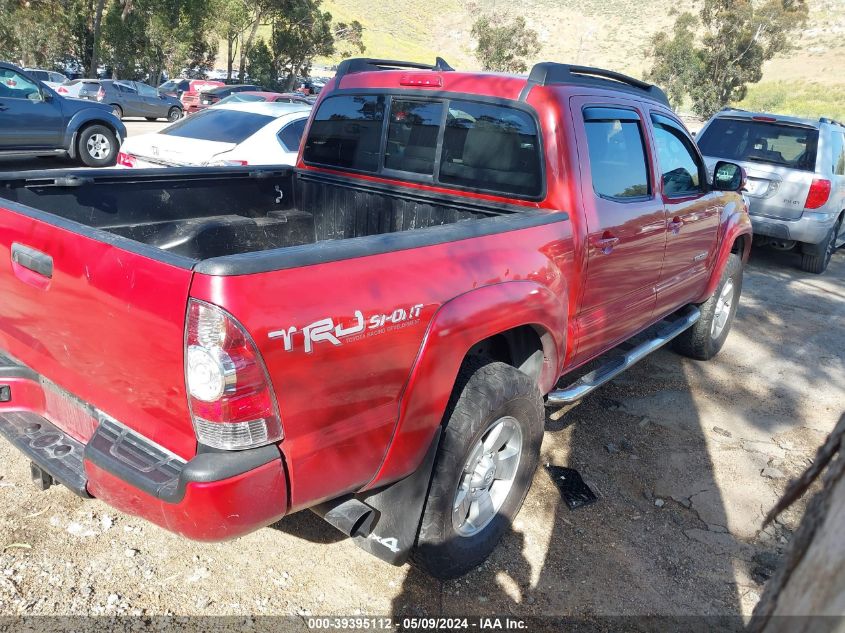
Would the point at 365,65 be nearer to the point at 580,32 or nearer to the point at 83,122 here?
the point at 83,122

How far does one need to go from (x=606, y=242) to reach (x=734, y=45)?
33.5 m

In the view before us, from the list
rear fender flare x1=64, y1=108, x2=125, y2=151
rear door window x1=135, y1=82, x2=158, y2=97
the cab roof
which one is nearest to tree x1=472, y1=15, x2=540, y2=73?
rear door window x1=135, y1=82, x2=158, y2=97

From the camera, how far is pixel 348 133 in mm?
4137

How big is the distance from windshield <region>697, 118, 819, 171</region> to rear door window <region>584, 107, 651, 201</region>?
5582 mm

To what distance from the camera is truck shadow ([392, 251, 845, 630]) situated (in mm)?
2908

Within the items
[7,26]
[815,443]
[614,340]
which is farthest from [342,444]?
[7,26]

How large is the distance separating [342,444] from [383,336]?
38 cm

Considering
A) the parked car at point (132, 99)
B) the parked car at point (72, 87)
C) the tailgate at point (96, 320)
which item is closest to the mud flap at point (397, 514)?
the tailgate at point (96, 320)

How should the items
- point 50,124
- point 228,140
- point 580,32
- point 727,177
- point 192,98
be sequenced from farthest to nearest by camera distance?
1. point 580,32
2. point 192,98
3. point 50,124
4. point 228,140
5. point 727,177

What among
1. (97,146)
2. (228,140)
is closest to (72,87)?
(97,146)

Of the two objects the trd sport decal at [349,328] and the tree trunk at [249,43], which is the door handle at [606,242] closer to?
the trd sport decal at [349,328]

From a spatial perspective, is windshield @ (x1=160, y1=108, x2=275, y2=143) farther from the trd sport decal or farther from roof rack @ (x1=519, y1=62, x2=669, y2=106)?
the trd sport decal

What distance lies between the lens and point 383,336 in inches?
87.2

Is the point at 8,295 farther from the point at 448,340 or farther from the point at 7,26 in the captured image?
the point at 7,26
